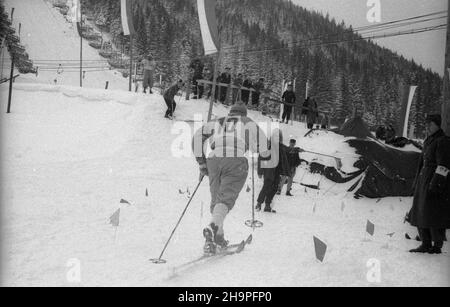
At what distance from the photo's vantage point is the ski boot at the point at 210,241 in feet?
14.1

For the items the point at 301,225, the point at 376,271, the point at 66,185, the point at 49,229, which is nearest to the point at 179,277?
the point at 376,271

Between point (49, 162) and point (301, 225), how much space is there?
20.7ft

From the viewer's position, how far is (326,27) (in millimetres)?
150250

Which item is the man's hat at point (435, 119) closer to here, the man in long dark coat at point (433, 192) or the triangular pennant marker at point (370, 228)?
the man in long dark coat at point (433, 192)

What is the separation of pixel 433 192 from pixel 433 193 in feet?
0.25

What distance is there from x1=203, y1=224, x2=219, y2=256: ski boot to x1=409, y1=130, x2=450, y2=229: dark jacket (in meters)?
2.41

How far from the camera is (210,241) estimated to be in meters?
4.35

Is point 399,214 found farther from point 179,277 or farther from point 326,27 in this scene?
point 326,27

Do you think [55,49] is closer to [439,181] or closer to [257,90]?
[257,90]

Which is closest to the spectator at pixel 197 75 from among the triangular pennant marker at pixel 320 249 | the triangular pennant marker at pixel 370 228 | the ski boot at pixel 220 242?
the triangular pennant marker at pixel 370 228

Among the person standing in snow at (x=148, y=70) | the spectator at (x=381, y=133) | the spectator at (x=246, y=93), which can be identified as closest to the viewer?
the person standing in snow at (x=148, y=70)

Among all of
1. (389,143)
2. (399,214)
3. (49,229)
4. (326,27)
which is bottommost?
(399,214)

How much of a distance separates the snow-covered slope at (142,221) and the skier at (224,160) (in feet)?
1.39
